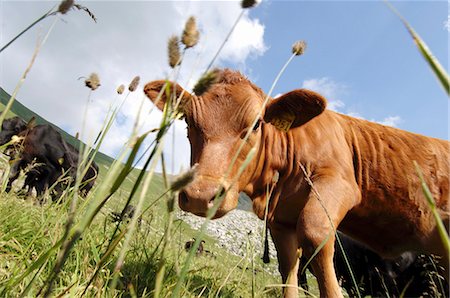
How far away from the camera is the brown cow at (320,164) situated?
387 cm

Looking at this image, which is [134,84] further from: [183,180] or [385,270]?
[385,270]

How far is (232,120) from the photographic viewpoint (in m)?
3.89

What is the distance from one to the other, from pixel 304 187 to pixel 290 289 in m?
1.14

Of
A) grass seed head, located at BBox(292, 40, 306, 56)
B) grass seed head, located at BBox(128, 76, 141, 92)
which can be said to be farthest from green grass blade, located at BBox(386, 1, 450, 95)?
grass seed head, located at BBox(128, 76, 141, 92)

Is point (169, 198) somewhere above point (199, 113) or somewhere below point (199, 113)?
below

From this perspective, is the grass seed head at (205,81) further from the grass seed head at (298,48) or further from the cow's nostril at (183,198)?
the cow's nostril at (183,198)

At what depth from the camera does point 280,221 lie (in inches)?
182

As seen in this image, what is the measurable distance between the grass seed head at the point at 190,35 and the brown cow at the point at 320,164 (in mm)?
2403

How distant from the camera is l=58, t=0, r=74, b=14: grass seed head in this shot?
3.90 feet

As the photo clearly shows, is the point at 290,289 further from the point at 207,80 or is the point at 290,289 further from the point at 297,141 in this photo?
the point at 207,80

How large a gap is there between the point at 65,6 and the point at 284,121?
306cm

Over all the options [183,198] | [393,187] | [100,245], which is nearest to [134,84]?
[100,245]

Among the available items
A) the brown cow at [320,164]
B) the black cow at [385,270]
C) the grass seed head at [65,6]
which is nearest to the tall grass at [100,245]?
the grass seed head at [65,6]

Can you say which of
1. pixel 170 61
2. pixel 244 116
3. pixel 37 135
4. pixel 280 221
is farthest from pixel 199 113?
pixel 37 135
